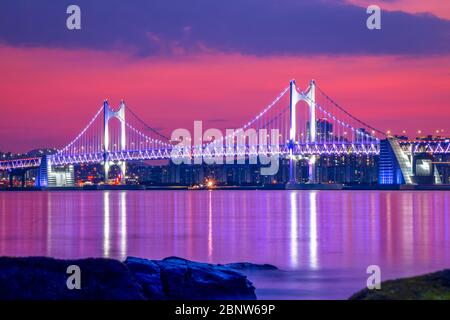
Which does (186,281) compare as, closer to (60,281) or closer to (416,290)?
(60,281)

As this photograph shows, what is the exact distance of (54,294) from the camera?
31.3ft

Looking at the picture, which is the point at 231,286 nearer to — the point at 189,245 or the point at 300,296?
the point at 300,296

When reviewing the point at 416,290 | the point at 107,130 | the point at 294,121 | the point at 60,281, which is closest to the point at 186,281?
the point at 60,281

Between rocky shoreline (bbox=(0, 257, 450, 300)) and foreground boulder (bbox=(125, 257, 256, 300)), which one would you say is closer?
rocky shoreline (bbox=(0, 257, 450, 300))

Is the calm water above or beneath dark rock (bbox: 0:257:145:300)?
beneath

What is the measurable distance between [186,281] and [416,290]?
2988mm

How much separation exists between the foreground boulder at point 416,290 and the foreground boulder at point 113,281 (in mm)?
2138

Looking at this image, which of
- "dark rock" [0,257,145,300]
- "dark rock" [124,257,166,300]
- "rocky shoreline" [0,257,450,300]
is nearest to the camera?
"rocky shoreline" [0,257,450,300]

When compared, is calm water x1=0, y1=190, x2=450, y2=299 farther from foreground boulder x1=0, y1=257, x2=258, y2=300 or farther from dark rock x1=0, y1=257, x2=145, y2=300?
dark rock x1=0, y1=257, x2=145, y2=300

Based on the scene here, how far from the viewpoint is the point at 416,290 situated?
29.6ft

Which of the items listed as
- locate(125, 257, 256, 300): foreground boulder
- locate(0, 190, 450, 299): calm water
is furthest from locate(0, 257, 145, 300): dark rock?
locate(0, 190, 450, 299): calm water

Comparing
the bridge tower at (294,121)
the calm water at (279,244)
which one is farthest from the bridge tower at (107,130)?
the calm water at (279,244)

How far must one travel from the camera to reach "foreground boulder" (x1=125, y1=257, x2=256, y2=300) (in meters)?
10.6
